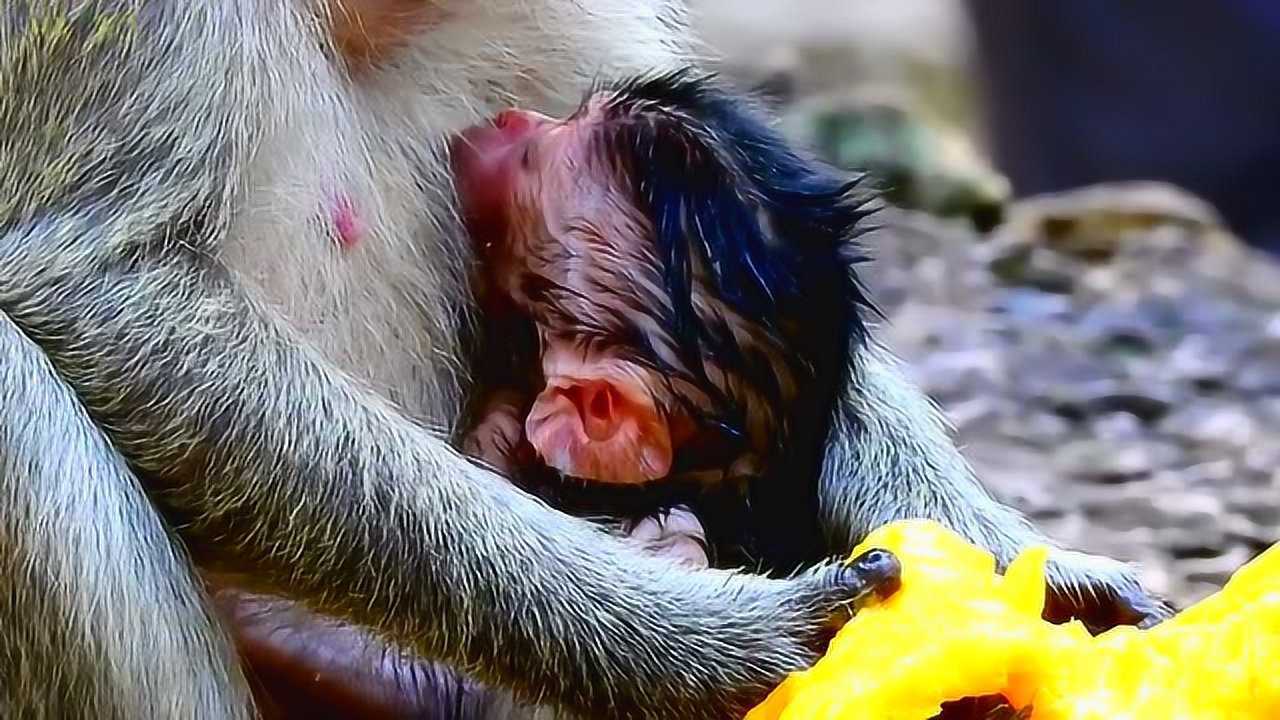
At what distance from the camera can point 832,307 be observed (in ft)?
10.7

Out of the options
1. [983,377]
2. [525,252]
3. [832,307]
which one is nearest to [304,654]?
[525,252]

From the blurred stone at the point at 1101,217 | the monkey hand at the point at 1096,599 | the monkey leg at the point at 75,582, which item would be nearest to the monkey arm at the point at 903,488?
the monkey hand at the point at 1096,599

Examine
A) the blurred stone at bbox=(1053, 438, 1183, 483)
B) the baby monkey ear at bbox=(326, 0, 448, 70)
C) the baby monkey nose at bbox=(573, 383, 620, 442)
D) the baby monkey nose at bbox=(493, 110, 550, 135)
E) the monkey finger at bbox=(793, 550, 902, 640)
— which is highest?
the baby monkey ear at bbox=(326, 0, 448, 70)

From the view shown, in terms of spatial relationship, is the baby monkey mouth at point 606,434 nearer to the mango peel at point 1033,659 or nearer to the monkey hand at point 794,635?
the monkey hand at point 794,635

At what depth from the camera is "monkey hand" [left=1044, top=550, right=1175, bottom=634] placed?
3.28 m

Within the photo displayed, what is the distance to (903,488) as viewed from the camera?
3.52 m

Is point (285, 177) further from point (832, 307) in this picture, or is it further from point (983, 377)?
point (983, 377)

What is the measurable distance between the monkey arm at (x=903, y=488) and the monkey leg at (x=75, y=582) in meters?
1.17

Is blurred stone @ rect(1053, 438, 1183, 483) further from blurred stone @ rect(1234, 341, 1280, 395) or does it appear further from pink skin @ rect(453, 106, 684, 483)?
pink skin @ rect(453, 106, 684, 483)

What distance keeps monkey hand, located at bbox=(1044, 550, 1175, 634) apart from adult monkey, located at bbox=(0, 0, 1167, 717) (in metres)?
0.63

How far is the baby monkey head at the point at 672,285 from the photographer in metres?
3.19

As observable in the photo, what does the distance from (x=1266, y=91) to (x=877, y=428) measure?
5.75 m

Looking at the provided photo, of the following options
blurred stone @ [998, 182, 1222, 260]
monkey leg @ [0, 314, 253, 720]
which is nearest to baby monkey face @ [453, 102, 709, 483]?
monkey leg @ [0, 314, 253, 720]

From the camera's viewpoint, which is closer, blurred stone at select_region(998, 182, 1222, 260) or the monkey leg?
the monkey leg
